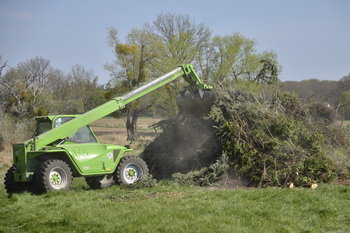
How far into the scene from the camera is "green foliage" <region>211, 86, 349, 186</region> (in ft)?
41.3

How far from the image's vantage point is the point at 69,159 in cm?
1271

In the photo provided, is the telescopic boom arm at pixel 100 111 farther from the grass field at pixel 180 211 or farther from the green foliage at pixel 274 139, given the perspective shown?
the grass field at pixel 180 211

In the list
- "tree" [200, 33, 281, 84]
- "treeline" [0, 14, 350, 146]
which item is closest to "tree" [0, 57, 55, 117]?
"treeline" [0, 14, 350, 146]

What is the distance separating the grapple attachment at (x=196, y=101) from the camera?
14.7m

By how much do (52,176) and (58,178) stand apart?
205 millimetres

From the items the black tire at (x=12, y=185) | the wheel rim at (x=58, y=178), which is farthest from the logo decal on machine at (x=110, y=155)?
the black tire at (x=12, y=185)

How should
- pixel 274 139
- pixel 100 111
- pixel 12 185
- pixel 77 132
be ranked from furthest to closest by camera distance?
pixel 100 111
pixel 77 132
pixel 274 139
pixel 12 185

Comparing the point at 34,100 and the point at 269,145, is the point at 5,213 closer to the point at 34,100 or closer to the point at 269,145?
the point at 269,145

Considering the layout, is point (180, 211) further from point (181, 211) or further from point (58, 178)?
point (58, 178)

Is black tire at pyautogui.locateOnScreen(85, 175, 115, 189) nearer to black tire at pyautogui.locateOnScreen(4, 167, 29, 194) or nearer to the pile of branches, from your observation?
the pile of branches

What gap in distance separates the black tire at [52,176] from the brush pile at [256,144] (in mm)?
3046

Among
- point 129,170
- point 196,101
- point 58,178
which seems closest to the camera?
point 58,178

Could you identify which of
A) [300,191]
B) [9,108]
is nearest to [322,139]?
[300,191]

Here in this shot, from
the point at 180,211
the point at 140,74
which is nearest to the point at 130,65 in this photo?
the point at 140,74
